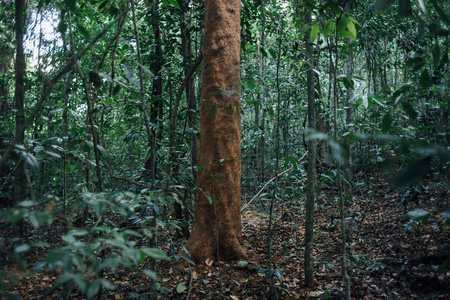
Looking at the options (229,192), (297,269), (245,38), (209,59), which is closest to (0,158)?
(229,192)

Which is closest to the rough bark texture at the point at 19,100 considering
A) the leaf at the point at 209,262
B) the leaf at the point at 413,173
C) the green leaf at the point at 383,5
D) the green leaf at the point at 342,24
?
the leaf at the point at 413,173

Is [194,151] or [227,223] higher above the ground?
[194,151]

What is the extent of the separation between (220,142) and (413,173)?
2.52 meters

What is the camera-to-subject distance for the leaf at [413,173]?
2.97 ft

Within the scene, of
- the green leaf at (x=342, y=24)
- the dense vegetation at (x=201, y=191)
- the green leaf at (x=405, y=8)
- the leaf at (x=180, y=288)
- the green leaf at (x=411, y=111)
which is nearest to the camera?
the green leaf at (x=405, y=8)

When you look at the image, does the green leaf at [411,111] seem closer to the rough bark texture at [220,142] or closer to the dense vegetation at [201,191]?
the dense vegetation at [201,191]

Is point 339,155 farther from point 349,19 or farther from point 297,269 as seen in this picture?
point 297,269

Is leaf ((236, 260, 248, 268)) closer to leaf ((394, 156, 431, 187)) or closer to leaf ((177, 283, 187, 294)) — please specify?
leaf ((177, 283, 187, 294))

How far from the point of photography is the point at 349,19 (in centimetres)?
168

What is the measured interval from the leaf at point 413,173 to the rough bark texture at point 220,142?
232cm

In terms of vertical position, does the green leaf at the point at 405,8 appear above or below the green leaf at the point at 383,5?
below

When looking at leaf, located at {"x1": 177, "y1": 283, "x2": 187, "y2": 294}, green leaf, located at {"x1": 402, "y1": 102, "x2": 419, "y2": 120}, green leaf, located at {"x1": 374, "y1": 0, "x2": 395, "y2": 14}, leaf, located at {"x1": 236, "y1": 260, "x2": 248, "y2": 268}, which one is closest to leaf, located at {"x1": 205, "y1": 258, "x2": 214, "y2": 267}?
leaf, located at {"x1": 236, "y1": 260, "x2": 248, "y2": 268}

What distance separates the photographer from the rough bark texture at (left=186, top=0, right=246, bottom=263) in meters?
3.26

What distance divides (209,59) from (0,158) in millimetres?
2677
